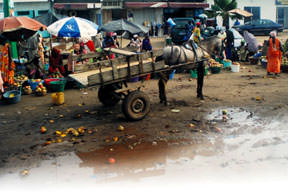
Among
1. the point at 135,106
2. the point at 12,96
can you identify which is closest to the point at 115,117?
the point at 135,106

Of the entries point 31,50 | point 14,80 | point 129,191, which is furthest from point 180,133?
point 31,50

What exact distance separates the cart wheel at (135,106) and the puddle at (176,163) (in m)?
1.14

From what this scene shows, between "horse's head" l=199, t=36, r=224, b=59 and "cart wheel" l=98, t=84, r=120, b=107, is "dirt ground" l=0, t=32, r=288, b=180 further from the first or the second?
"horse's head" l=199, t=36, r=224, b=59

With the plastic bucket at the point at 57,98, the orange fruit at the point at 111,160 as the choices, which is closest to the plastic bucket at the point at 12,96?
the plastic bucket at the point at 57,98

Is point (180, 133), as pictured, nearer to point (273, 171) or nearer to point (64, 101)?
point (273, 171)

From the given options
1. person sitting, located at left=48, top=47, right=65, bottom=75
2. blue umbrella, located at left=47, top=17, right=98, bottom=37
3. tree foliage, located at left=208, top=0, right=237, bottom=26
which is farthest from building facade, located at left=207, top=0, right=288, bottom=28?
person sitting, located at left=48, top=47, right=65, bottom=75

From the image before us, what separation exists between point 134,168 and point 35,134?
2.74 meters

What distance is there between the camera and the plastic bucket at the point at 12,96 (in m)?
9.77

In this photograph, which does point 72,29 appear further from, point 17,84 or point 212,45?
point 212,45

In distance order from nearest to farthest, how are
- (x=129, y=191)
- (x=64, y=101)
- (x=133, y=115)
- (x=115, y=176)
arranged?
1. (x=129, y=191)
2. (x=115, y=176)
3. (x=133, y=115)
4. (x=64, y=101)

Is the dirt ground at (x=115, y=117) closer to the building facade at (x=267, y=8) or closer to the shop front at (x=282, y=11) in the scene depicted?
the building facade at (x=267, y=8)

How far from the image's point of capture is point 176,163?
5.62 meters

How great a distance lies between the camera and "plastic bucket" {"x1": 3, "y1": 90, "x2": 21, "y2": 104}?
9.77m

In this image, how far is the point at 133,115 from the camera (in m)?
7.61
